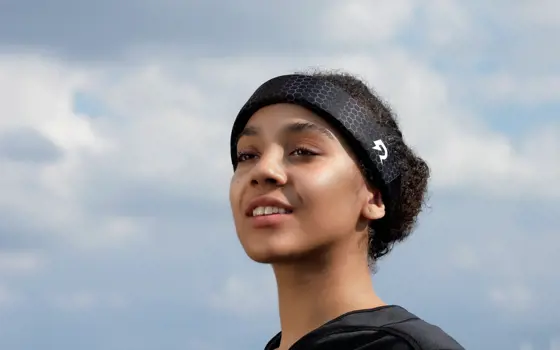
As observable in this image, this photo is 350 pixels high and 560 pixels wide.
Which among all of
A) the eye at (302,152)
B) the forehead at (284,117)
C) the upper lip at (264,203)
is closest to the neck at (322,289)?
the upper lip at (264,203)

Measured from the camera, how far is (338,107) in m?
6.42

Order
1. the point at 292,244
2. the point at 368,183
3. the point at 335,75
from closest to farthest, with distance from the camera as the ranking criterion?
the point at 292,244
the point at 368,183
the point at 335,75

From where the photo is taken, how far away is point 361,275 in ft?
20.9

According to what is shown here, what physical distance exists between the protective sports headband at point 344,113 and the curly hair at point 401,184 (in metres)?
0.15

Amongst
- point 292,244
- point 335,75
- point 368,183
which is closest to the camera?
point 292,244

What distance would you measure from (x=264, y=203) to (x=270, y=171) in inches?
8.3

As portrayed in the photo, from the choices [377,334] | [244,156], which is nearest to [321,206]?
[244,156]

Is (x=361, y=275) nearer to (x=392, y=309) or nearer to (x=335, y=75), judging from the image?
(x=392, y=309)

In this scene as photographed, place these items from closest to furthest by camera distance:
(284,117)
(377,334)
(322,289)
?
(377,334) < (322,289) < (284,117)

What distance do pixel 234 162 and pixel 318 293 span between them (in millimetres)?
1475

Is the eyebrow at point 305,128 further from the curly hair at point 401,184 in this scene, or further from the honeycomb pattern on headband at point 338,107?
the curly hair at point 401,184

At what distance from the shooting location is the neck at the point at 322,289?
6238mm

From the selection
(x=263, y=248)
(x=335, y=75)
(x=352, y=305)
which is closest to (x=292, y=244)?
(x=263, y=248)

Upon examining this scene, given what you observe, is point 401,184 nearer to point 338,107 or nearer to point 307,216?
point 338,107
